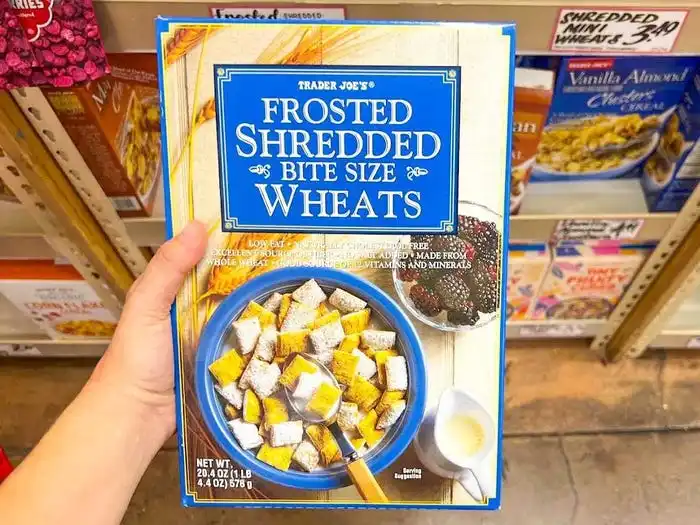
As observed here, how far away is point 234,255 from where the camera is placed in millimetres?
862

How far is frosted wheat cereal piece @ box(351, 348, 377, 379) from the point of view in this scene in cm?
91

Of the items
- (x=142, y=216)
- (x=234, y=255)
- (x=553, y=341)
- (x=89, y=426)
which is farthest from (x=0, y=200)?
(x=553, y=341)

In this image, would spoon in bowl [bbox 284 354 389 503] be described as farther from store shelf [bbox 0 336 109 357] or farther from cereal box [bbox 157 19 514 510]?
store shelf [bbox 0 336 109 357]

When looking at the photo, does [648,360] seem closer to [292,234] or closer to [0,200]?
A: [292,234]

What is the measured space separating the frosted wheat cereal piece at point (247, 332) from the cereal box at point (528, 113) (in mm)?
522

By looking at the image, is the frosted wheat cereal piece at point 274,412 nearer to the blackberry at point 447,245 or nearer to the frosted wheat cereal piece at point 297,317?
the frosted wheat cereal piece at point 297,317

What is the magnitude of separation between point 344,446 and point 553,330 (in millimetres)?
A: 1005

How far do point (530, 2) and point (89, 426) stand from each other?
2.55 feet

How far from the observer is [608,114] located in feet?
3.87

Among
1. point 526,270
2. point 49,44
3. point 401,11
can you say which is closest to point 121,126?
point 49,44

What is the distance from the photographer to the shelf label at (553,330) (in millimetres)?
1761

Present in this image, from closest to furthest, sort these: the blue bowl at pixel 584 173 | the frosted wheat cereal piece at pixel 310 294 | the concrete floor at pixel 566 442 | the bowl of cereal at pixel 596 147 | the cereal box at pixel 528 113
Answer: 1. the frosted wheat cereal piece at pixel 310 294
2. the cereal box at pixel 528 113
3. the bowl of cereal at pixel 596 147
4. the blue bowl at pixel 584 173
5. the concrete floor at pixel 566 442

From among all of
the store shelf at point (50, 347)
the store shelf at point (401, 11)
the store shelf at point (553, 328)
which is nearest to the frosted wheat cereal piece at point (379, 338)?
the store shelf at point (401, 11)

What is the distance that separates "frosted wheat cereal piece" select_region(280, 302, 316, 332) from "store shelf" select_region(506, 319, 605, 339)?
0.95m
